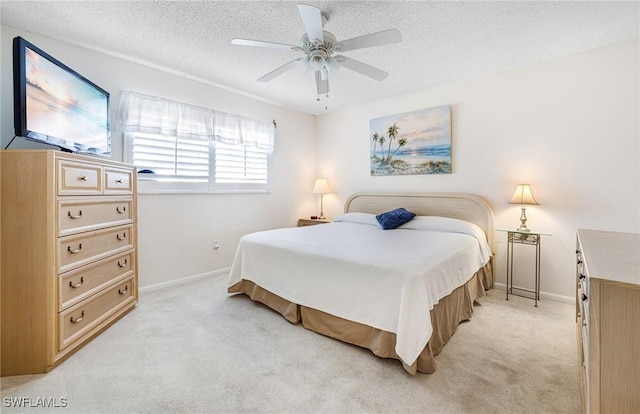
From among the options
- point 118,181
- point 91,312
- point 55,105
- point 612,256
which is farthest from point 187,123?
point 612,256

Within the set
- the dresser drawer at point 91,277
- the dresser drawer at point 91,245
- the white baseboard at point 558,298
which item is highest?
the dresser drawer at point 91,245

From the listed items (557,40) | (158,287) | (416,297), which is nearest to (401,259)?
(416,297)

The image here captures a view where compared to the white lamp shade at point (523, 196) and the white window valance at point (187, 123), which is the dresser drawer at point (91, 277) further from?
the white lamp shade at point (523, 196)

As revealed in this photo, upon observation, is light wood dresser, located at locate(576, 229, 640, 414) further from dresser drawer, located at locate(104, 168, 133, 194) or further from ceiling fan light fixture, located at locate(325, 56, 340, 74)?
dresser drawer, located at locate(104, 168, 133, 194)

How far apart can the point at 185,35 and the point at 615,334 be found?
340 cm

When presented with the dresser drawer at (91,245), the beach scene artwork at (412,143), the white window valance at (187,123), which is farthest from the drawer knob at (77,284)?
the beach scene artwork at (412,143)

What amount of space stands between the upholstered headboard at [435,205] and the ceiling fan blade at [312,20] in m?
2.60

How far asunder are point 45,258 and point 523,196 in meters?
4.12

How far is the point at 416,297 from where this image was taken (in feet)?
5.70

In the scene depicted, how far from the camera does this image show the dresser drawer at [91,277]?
6.24 ft

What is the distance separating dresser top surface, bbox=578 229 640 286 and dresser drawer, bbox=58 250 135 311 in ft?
9.36

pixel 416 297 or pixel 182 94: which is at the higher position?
pixel 182 94

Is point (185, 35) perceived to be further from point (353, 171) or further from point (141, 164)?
point (353, 171)

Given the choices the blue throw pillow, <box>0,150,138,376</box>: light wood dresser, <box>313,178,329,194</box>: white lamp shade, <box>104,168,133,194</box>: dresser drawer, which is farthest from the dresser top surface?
<box>313,178,329,194</box>: white lamp shade
